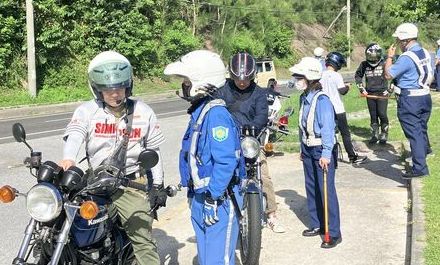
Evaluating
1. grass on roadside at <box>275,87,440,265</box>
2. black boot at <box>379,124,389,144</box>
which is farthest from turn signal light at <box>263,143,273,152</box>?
black boot at <box>379,124,389,144</box>

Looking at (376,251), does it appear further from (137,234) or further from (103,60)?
(103,60)

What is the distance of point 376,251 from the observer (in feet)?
17.0

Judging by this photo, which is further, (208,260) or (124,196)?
(124,196)

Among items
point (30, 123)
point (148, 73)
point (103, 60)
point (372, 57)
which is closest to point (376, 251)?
point (103, 60)

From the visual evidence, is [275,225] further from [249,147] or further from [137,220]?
[137,220]

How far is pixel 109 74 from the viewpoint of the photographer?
354 cm

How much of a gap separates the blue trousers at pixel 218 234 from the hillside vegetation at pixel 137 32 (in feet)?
69.8

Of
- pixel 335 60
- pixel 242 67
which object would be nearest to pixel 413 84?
pixel 335 60

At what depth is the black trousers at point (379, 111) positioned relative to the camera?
10352 millimetres

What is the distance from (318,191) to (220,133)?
7.86 ft

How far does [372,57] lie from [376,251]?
5.99 meters

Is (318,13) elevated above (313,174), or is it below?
below

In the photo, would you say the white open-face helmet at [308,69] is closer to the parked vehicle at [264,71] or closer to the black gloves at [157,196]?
the black gloves at [157,196]

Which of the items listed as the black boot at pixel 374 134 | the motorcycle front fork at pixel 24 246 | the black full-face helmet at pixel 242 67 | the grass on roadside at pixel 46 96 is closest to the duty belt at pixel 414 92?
the black full-face helmet at pixel 242 67
